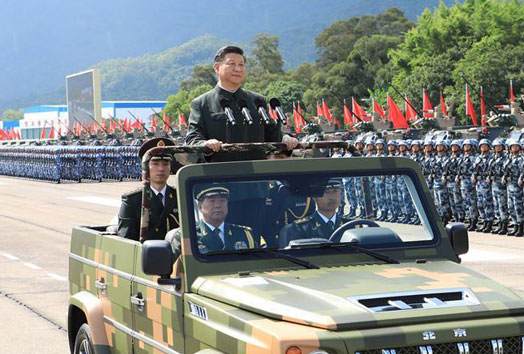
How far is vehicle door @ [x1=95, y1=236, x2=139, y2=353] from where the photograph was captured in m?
5.65

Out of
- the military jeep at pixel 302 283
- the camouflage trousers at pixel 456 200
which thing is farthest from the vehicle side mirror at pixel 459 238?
the camouflage trousers at pixel 456 200

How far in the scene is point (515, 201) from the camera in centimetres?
1803

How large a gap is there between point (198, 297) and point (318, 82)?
87115 mm

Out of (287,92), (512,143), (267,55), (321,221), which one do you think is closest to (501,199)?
(512,143)

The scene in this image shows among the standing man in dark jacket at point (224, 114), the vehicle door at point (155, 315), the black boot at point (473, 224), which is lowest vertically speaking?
the black boot at point (473, 224)

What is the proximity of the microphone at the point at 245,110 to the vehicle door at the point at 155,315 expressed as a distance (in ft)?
3.83

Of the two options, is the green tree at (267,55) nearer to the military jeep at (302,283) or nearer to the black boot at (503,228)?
the black boot at (503,228)

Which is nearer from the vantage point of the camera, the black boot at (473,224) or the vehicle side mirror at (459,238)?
the vehicle side mirror at (459,238)

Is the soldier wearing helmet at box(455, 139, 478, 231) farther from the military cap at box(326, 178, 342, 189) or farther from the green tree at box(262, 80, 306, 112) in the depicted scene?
the green tree at box(262, 80, 306, 112)

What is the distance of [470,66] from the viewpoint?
195 feet

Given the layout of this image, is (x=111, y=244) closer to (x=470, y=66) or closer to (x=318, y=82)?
(x=470, y=66)

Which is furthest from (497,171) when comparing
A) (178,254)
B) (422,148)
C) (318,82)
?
(318,82)

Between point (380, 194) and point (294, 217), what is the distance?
0.90 meters

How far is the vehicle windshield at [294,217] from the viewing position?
5.00 meters
